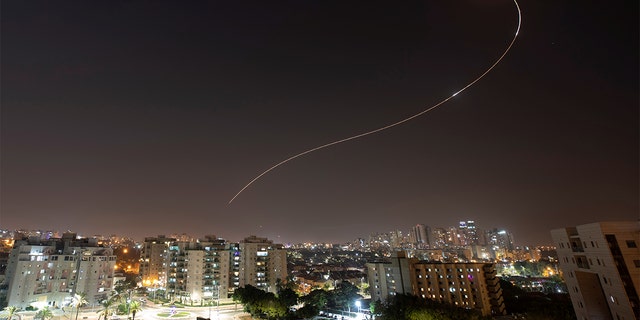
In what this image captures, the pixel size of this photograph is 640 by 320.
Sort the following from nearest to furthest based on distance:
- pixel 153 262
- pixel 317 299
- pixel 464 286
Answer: pixel 464 286 < pixel 317 299 < pixel 153 262

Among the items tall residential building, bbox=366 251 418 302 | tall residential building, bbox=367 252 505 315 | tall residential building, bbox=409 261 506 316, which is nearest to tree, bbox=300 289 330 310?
tall residential building, bbox=366 251 418 302

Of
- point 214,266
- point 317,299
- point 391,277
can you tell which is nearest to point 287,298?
point 317,299

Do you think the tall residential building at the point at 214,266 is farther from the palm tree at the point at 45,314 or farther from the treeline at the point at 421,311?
the treeline at the point at 421,311

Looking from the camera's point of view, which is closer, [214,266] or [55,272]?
[55,272]

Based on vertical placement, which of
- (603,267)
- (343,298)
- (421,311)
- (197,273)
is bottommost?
(343,298)

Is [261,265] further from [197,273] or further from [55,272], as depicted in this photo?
[55,272]

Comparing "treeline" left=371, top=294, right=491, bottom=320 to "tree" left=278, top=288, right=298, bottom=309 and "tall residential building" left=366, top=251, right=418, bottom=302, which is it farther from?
"tree" left=278, top=288, right=298, bottom=309

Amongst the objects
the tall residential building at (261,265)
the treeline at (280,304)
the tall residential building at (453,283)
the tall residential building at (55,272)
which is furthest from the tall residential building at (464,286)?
the tall residential building at (55,272)
